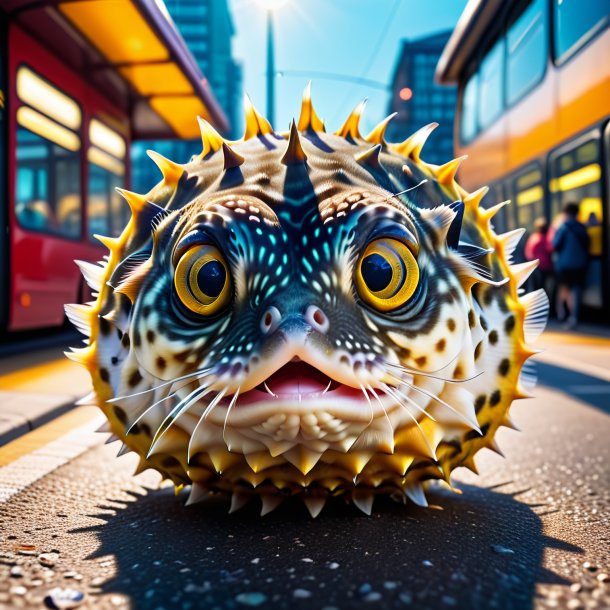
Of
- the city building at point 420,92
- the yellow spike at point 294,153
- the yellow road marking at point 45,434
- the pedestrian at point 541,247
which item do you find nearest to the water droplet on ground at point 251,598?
the yellow spike at point 294,153

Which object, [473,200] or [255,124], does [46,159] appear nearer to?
[255,124]

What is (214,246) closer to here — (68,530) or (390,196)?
(390,196)

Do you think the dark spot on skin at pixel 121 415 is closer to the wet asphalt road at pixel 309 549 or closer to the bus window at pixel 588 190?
the wet asphalt road at pixel 309 549

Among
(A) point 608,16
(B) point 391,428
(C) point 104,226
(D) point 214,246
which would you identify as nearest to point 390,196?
(D) point 214,246

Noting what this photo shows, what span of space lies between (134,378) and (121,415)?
160mm

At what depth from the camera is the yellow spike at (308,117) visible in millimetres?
2197

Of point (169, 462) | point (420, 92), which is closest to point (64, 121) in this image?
point (169, 462)

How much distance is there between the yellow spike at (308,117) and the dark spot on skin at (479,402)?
3.54 feet

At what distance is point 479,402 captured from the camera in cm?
197

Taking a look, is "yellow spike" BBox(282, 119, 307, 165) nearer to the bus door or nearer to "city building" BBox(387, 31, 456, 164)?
the bus door

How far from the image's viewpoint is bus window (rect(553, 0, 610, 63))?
8.04 meters

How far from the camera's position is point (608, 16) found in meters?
7.84

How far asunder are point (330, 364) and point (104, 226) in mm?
9392

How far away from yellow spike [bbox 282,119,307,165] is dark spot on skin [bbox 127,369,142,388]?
782mm
